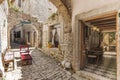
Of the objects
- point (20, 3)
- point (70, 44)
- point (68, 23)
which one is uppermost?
point (20, 3)

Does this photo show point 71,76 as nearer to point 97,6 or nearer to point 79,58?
point 79,58

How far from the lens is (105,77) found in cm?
432

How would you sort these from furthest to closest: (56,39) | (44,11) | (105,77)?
1. (44,11)
2. (56,39)
3. (105,77)

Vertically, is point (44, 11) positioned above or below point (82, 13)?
above

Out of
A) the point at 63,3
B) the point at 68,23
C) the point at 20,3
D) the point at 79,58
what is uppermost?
the point at 20,3

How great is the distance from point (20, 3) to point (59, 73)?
15339 mm

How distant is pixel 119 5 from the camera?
358 centimetres

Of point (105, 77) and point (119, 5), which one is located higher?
point (119, 5)

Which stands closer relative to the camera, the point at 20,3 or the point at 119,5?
the point at 119,5

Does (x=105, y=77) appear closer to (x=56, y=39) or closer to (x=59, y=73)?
(x=59, y=73)

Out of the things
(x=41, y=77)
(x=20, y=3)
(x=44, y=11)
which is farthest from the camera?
(x=20, y=3)

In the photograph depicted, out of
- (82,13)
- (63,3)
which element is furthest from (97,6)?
(63,3)

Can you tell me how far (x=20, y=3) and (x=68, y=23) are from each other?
567 inches

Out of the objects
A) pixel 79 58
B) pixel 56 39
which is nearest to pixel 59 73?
pixel 79 58
